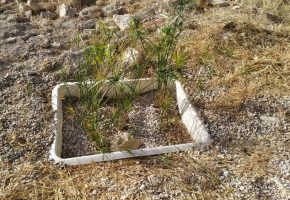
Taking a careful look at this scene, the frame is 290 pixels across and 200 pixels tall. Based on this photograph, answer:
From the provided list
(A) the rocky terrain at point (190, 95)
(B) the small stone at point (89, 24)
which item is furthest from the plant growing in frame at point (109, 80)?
(B) the small stone at point (89, 24)

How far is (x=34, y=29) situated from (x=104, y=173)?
210 cm

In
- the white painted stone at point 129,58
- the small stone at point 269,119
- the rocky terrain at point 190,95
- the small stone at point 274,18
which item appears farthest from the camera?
the small stone at point 274,18

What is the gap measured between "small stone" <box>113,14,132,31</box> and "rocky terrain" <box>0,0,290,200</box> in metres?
0.01

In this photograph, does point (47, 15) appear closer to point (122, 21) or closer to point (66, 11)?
point (66, 11)

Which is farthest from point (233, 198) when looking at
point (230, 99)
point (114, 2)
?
point (114, 2)

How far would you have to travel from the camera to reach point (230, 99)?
307 cm

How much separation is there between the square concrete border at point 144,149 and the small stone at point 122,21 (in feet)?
3.33

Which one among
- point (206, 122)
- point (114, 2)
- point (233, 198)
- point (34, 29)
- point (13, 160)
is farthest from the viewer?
point (114, 2)

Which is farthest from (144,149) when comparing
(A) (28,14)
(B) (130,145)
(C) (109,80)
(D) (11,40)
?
(A) (28,14)

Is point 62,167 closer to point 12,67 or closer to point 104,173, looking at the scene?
point 104,173

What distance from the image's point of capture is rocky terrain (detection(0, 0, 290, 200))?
2.36 m

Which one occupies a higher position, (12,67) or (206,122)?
(12,67)

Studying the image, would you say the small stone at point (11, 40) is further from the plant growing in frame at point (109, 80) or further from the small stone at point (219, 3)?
the small stone at point (219, 3)

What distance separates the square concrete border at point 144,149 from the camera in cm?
249
